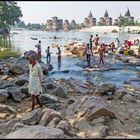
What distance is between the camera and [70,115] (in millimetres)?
9945

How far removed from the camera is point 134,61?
27.3 metres

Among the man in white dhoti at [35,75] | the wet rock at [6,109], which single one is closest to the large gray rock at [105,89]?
the man in white dhoti at [35,75]

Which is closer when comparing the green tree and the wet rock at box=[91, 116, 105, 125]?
the wet rock at box=[91, 116, 105, 125]

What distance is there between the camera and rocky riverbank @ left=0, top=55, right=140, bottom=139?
7.84 m

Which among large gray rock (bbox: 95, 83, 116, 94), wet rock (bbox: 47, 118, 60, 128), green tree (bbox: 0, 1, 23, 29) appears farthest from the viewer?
green tree (bbox: 0, 1, 23, 29)

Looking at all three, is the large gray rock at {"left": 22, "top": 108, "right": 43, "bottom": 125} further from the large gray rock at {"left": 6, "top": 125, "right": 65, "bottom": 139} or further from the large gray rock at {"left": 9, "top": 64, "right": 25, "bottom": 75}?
the large gray rock at {"left": 9, "top": 64, "right": 25, "bottom": 75}

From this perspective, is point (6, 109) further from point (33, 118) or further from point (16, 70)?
point (16, 70)

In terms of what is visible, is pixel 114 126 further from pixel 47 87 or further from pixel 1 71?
pixel 1 71

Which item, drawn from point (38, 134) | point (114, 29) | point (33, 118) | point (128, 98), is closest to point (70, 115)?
point (33, 118)

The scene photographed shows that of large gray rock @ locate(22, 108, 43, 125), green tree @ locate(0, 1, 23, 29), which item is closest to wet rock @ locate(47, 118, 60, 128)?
large gray rock @ locate(22, 108, 43, 125)

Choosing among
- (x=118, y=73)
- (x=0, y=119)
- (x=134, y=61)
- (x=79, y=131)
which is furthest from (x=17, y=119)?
(x=134, y=61)

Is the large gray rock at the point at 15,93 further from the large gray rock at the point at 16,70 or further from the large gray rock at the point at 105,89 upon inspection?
the large gray rock at the point at 16,70

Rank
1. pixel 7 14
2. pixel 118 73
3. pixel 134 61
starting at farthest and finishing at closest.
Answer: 1. pixel 7 14
2. pixel 134 61
3. pixel 118 73

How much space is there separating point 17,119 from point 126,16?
16932 cm
